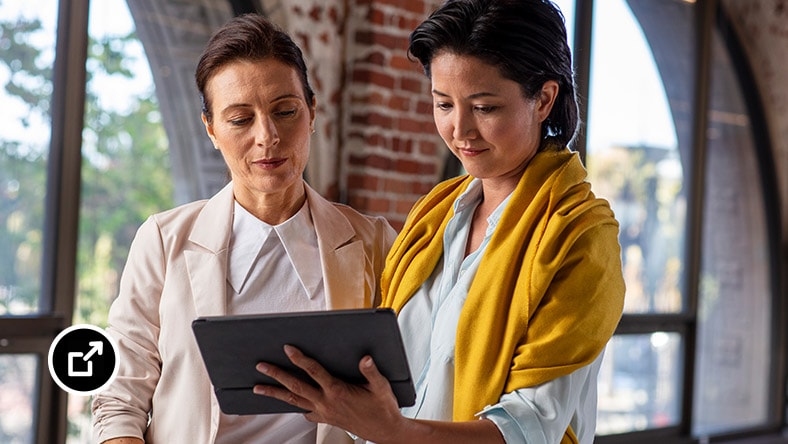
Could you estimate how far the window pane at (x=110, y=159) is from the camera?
9.61 ft

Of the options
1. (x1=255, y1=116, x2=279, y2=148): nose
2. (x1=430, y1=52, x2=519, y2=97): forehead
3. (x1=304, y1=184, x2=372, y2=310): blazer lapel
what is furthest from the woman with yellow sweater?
(x1=255, y1=116, x2=279, y2=148): nose

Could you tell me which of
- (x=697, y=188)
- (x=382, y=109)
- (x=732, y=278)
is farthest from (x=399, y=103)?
(x=732, y=278)

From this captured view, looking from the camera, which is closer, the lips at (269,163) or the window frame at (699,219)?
the lips at (269,163)

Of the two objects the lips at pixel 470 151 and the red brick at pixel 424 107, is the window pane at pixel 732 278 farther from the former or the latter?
the lips at pixel 470 151

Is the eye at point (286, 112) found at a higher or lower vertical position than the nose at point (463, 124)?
higher

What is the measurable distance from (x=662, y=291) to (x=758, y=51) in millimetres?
1591

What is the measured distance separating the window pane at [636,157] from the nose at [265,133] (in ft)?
10.2

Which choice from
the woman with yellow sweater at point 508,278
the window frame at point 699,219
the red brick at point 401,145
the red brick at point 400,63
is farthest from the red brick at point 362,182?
the woman with yellow sweater at point 508,278

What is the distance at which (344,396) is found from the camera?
1.29 m

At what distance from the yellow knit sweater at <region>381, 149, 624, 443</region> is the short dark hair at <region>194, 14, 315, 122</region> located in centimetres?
48

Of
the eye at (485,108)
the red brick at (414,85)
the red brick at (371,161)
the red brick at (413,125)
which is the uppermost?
the red brick at (414,85)

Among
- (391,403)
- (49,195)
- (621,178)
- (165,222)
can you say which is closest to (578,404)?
(391,403)

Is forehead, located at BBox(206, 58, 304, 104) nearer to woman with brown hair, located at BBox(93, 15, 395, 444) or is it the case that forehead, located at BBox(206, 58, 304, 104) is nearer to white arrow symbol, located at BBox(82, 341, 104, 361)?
woman with brown hair, located at BBox(93, 15, 395, 444)

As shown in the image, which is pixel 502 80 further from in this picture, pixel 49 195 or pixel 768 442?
pixel 768 442
